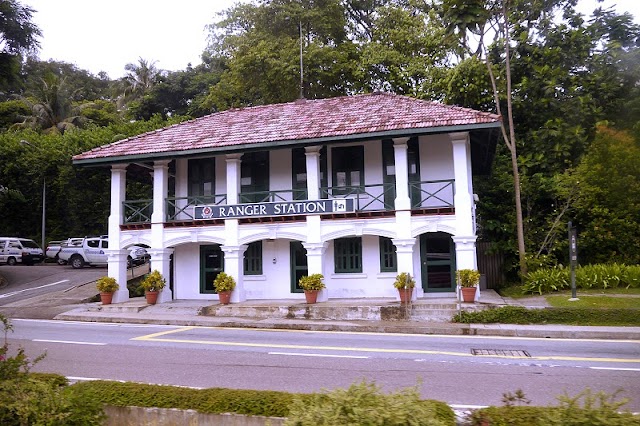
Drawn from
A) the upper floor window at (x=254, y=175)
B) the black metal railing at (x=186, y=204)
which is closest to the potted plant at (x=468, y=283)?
the upper floor window at (x=254, y=175)

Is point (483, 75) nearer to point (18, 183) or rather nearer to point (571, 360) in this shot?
point (571, 360)

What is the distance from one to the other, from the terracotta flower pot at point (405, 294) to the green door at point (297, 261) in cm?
428

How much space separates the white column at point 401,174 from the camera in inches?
674

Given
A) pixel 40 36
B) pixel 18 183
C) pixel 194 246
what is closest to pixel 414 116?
pixel 194 246

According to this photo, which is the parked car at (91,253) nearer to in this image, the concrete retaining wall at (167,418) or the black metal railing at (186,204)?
the black metal railing at (186,204)

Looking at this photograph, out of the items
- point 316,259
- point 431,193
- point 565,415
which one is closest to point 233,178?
point 316,259

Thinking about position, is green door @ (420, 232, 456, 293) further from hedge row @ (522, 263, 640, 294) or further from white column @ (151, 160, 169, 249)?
white column @ (151, 160, 169, 249)

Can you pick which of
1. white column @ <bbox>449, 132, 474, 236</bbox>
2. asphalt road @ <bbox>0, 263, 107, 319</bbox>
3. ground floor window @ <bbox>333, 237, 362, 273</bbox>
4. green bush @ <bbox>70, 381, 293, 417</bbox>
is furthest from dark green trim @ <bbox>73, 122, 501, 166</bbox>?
green bush @ <bbox>70, 381, 293, 417</bbox>

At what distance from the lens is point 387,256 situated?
60.6 ft

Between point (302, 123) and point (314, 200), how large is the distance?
11.1 feet

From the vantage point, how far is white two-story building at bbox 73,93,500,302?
17125 millimetres

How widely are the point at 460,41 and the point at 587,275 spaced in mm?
10669

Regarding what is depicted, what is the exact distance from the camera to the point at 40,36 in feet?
78.6

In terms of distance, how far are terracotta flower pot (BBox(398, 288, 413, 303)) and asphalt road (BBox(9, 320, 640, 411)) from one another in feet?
8.75
